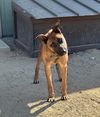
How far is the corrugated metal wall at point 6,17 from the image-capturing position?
27.7 feet

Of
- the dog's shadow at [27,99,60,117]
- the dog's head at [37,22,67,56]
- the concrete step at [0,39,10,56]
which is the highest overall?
the dog's head at [37,22,67,56]

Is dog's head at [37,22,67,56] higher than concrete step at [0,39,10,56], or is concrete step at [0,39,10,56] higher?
dog's head at [37,22,67,56]

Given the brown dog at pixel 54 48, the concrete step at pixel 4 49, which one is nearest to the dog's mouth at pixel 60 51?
the brown dog at pixel 54 48

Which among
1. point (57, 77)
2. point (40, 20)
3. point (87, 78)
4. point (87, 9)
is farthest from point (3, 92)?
point (87, 9)

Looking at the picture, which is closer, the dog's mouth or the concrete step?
the dog's mouth

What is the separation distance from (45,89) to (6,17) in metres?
3.90

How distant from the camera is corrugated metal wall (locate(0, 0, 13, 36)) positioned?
8438 mm

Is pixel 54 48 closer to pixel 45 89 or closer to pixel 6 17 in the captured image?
pixel 45 89

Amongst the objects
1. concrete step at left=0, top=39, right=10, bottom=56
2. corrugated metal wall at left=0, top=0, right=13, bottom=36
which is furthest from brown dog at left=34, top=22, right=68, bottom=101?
corrugated metal wall at left=0, top=0, right=13, bottom=36

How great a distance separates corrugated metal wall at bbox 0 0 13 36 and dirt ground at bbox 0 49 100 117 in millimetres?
1668

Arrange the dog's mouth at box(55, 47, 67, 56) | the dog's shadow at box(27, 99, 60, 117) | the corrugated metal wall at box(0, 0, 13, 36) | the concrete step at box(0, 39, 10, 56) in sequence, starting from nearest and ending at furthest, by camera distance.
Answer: the dog's mouth at box(55, 47, 67, 56) → the dog's shadow at box(27, 99, 60, 117) → the concrete step at box(0, 39, 10, 56) → the corrugated metal wall at box(0, 0, 13, 36)

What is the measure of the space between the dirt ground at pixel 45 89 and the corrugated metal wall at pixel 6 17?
5.47ft

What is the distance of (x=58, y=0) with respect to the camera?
299 inches

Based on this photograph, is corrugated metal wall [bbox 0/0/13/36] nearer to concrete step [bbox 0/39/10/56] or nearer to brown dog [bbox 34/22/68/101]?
concrete step [bbox 0/39/10/56]
